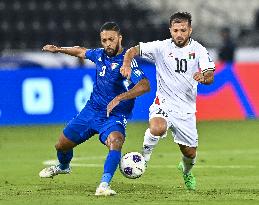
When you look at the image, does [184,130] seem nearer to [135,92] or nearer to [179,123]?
[179,123]

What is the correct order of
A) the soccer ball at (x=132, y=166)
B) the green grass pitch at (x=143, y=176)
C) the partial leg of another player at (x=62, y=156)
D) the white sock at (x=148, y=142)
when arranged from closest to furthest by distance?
the green grass pitch at (x=143, y=176)
the soccer ball at (x=132, y=166)
the white sock at (x=148, y=142)
the partial leg of another player at (x=62, y=156)

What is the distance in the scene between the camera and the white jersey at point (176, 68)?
1142 centimetres

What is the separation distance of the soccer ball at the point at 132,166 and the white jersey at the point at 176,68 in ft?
3.44

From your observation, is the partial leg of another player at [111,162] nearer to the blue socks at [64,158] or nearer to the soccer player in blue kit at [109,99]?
the soccer player in blue kit at [109,99]

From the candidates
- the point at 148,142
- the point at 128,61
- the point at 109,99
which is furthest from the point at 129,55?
the point at 148,142

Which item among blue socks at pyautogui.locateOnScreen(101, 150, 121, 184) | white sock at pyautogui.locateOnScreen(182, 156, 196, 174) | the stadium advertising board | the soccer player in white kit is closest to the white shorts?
the soccer player in white kit

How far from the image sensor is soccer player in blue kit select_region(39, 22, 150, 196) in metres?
10.8

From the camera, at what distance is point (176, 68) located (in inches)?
451

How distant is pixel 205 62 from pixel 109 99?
46.4 inches

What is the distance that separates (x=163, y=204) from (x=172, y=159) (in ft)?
18.6

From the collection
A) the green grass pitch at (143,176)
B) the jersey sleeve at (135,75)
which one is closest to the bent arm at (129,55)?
the jersey sleeve at (135,75)

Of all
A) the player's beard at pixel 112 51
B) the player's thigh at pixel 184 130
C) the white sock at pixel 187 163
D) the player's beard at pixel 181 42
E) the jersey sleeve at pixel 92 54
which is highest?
the player's beard at pixel 181 42

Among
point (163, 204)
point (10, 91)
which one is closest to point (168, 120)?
point (163, 204)

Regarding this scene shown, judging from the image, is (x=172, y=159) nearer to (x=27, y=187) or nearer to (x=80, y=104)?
(x=27, y=187)
